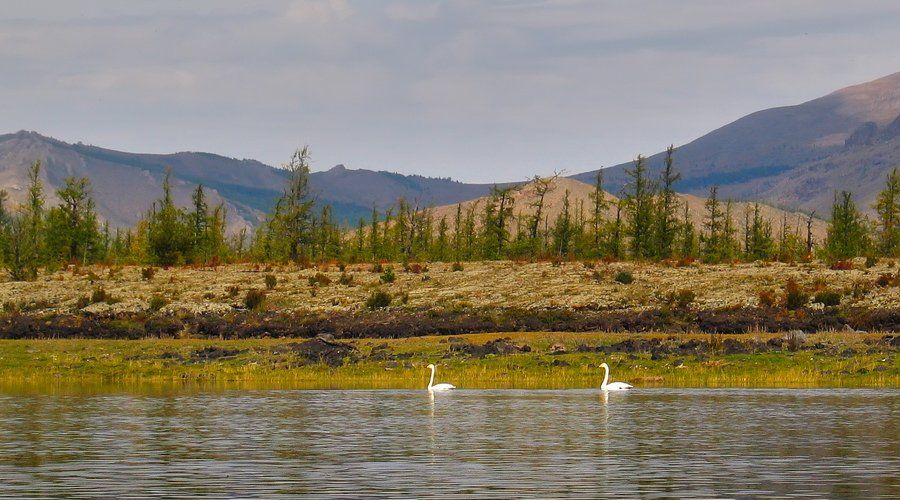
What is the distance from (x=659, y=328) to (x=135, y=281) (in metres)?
40.5

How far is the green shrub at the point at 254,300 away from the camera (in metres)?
76.4

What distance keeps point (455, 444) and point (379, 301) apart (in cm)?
4913

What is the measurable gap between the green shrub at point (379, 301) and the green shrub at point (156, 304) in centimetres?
1221

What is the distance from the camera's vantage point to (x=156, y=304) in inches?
2950

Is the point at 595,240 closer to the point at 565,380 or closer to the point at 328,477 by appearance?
the point at 565,380

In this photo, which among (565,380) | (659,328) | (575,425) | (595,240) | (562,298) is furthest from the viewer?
(595,240)

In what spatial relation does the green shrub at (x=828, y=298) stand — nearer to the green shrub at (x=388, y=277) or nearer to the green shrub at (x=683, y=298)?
the green shrub at (x=683, y=298)

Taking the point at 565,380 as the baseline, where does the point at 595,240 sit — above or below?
above

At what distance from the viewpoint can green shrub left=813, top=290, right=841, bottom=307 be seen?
228 ft

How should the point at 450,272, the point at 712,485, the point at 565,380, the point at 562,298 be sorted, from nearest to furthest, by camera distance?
the point at 712,485, the point at 565,380, the point at 562,298, the point at 450,272

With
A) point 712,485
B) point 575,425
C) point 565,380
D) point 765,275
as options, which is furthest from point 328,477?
point 765,275

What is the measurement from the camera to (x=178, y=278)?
88875 mm

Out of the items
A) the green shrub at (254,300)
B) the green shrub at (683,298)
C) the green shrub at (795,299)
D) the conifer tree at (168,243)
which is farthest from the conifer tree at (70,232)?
the green shrub at (795,299)

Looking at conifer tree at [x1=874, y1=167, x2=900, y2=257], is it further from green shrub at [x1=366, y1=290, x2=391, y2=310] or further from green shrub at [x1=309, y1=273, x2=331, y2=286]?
green shrub at [x1=366, y1=290, x2=391, y2=310]
